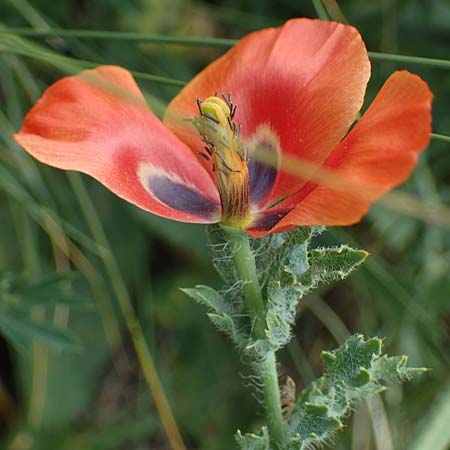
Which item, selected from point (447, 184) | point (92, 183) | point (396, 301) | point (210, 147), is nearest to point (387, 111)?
point (210, 147)

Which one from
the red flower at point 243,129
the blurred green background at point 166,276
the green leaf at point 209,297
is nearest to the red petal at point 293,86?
the red flower at point 243,129

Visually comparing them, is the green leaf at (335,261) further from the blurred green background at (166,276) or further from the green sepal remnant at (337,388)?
the blurred green background at (166,276)

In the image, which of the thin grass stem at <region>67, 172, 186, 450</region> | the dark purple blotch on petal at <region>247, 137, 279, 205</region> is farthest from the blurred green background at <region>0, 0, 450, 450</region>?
the dark purple blotch on petal at <region>247, 137, 279, 205</region>

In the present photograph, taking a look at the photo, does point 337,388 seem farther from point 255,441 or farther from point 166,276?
point 166,276

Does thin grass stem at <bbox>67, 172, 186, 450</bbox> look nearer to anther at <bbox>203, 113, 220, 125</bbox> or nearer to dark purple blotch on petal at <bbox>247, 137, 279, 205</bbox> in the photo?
dark purple blotch on petal at <bbox>247, 137, 279, 205</bbox>

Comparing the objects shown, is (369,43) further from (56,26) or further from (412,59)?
(412,59)

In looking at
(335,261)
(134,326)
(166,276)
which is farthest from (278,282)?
(166,276)
